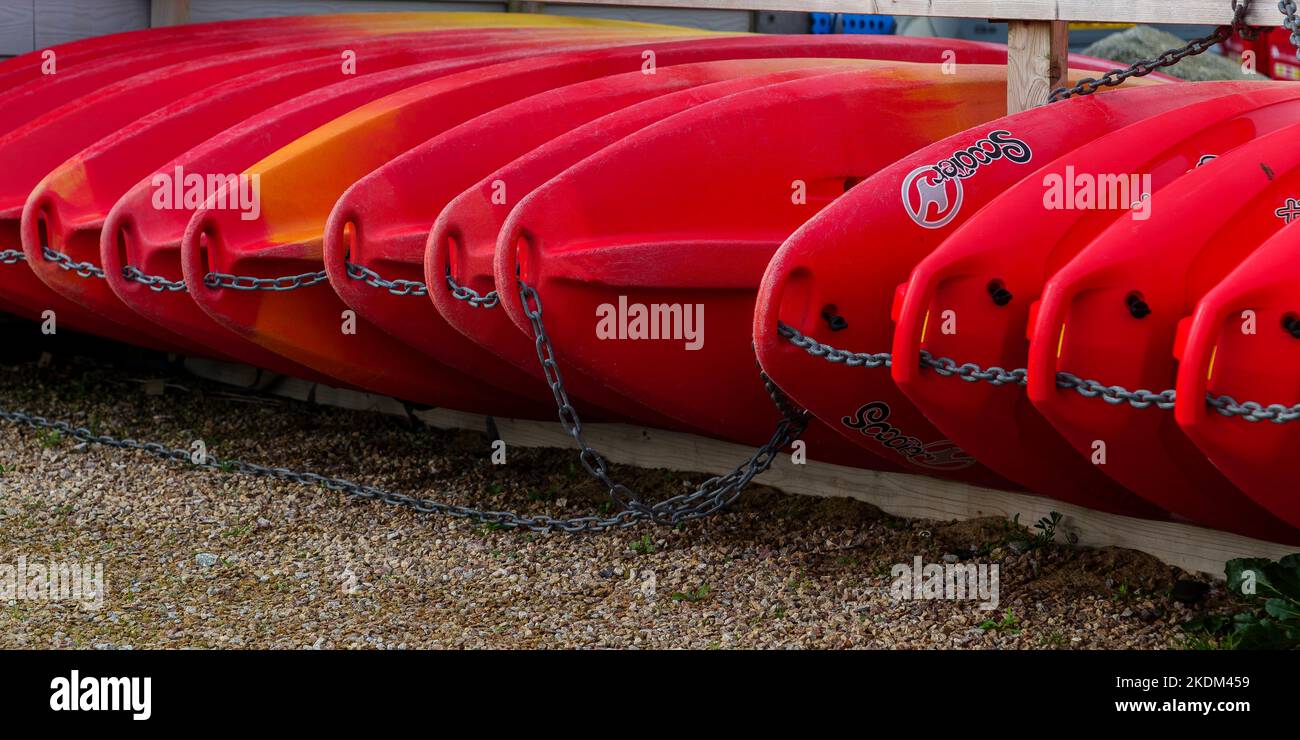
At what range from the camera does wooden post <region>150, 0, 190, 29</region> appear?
238 inches

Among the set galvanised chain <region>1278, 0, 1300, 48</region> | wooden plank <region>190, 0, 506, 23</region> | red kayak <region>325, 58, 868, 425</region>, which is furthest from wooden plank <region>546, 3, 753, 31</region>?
galvanised chain <region>1278, 0, 1300, 48</region>

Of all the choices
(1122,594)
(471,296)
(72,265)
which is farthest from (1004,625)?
(72,265)

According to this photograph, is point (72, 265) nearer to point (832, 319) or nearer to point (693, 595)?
point (693, 595)

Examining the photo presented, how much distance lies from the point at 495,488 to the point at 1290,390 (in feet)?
7.25

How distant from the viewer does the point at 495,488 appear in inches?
155

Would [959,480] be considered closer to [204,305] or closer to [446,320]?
[446,320]

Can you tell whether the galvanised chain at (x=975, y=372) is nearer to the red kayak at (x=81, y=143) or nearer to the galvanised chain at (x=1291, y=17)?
the galvanised chain at (x=1291, y=17)

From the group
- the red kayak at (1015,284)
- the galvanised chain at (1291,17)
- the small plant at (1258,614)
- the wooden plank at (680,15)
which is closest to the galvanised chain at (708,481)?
the red kayak at (1015,284)

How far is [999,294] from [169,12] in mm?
4559

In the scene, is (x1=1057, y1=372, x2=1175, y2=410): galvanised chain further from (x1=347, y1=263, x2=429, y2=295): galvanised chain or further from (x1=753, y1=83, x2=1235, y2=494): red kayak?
(x1=347, y1=263, x2=429, y2=295): galvanised chain

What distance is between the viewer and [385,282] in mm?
3248

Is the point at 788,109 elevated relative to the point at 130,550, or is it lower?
elevated

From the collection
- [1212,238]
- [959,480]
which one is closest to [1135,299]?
[1212,238]

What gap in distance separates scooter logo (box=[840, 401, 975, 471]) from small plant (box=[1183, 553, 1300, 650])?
57 cm
